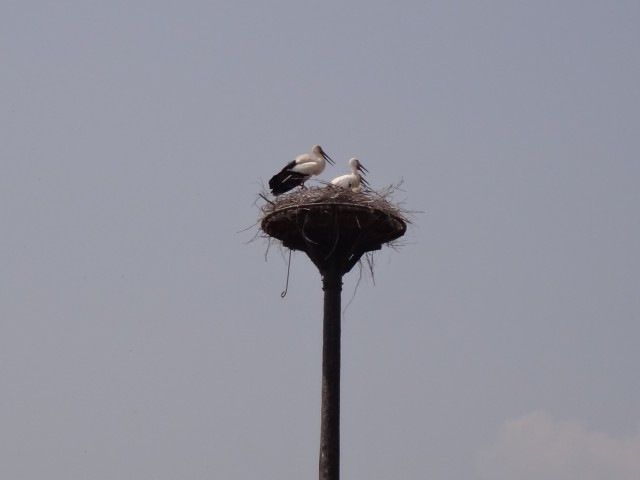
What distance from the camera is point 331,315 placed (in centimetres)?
1711

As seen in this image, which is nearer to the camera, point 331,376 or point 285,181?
point 331,376

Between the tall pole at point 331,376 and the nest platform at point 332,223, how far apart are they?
25 centimetres

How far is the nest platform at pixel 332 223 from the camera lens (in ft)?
55.9

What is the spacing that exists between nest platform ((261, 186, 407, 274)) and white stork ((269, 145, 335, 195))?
1.15 meters

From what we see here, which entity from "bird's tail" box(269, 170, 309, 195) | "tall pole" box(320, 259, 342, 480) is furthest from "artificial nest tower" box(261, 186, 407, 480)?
"bird's tail" box(269, 170, 309, 195)

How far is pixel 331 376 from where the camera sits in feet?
55.0

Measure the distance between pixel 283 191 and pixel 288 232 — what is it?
4.58 feet

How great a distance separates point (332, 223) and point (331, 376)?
2135mm

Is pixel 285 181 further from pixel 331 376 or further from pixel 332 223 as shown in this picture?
pixel 331 376

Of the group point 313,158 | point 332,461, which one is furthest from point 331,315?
point 313,158

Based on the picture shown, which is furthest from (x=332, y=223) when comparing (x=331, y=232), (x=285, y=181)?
(x=285, y=181)

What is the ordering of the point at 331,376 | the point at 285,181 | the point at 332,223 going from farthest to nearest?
the point at 285,181 → the point at 332,223 → the point at 331,376

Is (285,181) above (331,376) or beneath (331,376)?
above

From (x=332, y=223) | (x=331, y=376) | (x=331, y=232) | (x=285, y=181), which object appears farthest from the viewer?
(x=285, y=181)
